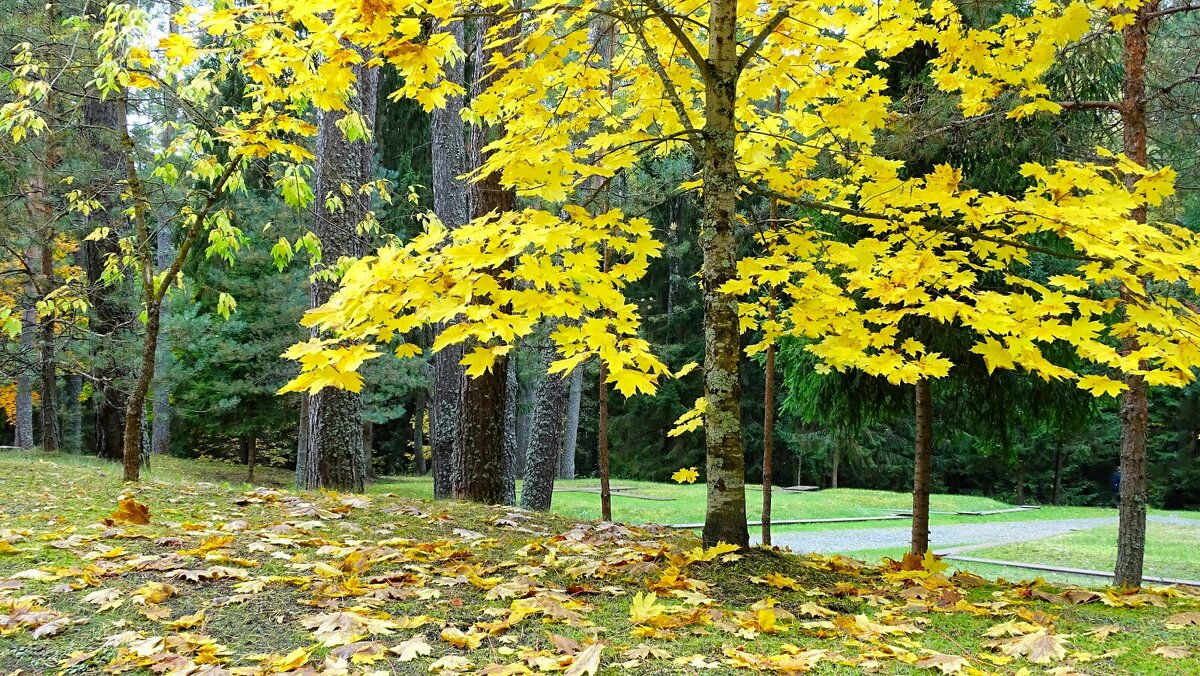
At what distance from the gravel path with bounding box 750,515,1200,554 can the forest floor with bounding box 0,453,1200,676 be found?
5855mm

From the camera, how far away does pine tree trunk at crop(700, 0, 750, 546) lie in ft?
11.1

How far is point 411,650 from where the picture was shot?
2240 mm

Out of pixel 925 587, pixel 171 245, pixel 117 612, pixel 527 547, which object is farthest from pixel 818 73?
pixel 171 245

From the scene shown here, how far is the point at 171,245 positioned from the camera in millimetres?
17141

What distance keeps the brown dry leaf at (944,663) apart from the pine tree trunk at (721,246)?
1.15 meters

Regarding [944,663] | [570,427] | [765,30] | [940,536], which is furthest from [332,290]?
[570,427]

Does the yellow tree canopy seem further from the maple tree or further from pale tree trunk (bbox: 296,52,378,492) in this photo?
pale tree trunk (bbox: 296,52,378,492)

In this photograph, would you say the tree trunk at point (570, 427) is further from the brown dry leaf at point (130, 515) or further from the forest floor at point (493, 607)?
the forest floor at point (493, 607)

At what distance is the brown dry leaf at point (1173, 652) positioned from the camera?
101 inches

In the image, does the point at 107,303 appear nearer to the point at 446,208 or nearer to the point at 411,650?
the point at 446,208

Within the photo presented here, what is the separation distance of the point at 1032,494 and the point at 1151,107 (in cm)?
2702

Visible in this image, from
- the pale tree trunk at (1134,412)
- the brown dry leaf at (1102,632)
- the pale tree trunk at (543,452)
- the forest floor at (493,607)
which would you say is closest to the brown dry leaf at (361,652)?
the forest floor at (493,607)

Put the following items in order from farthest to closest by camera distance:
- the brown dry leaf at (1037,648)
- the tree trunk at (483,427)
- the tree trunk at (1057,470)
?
the tree trunk at (1057,470), the tree trunk at (483,427), the brown dry leaf at (1037,648)

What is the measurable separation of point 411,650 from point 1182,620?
306cm
